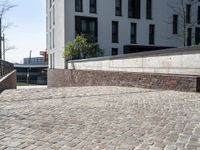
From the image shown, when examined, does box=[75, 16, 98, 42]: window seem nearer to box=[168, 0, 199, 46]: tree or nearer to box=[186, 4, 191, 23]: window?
box=[168, 0, 199, 46]: tree

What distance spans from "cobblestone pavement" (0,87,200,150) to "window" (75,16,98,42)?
80.5ft

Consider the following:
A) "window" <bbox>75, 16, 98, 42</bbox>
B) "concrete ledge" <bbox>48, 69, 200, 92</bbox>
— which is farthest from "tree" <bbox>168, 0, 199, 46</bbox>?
"concrete ledge" <bbox>48, 69, 200, 92</bbox>

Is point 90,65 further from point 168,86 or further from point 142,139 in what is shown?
point 142,139

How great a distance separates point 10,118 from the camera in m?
5.80

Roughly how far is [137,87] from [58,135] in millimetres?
8168

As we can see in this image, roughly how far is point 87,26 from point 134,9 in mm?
6769

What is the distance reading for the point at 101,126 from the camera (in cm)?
513

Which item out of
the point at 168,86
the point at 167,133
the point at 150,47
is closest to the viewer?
the point at 167,133

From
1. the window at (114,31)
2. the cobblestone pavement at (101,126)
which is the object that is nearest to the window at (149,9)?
the window at (114,31)

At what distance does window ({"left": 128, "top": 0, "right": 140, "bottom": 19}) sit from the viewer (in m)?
34.1

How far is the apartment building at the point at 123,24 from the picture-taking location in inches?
1245

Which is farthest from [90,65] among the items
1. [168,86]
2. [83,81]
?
[168,86]

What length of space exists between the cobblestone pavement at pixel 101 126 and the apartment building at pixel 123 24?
24.9 metres

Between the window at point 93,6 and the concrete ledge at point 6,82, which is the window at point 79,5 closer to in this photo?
the window at point 93,6
